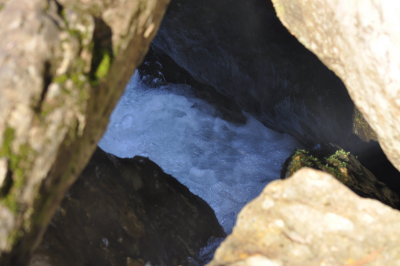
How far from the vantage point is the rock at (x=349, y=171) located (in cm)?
602

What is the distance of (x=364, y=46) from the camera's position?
134 inches

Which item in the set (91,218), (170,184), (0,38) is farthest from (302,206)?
(170,184)

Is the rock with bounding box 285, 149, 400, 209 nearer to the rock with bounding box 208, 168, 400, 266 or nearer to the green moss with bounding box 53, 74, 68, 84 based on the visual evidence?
the rock with bounding box 208, 168, 400, 266

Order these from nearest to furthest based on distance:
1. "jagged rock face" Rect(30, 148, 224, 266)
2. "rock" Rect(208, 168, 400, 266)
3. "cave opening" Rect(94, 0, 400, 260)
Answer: "rock" Rect(208, 168, 400, 266), "jagged rock face" Rect(30, 148, 224, 266), "cave opening" Rect(94, 0, 400, 260)

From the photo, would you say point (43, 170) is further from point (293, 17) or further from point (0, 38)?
point (293, 17)

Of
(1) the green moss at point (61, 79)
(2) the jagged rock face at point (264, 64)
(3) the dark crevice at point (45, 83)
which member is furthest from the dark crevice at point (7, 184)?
(2) the jagged rock face at point (264, 64)

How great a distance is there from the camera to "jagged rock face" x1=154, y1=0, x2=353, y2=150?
695 centimetres

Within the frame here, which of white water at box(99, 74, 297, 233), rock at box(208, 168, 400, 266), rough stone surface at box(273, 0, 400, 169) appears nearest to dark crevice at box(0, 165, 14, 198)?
rock at box(208, 168, 400, 266)

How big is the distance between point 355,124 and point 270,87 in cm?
165

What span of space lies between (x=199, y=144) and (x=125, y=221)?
3.95m

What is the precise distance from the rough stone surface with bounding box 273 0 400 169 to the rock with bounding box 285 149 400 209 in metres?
2.09

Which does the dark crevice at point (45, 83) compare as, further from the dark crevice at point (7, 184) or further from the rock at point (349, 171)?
the rock at point (349, 171)

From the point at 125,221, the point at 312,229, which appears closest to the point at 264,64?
the point at 125,221

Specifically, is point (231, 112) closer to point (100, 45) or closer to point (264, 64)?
point (264, 64)
